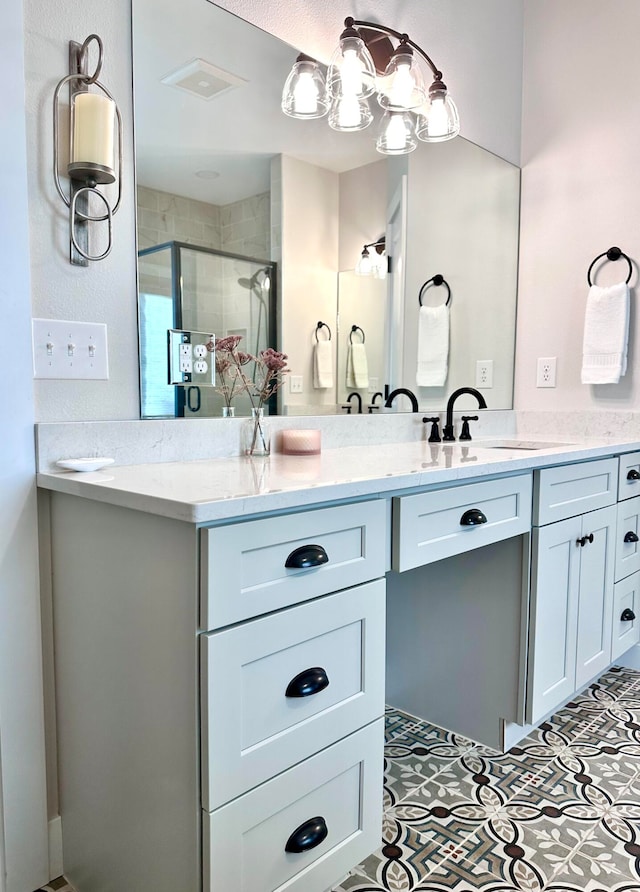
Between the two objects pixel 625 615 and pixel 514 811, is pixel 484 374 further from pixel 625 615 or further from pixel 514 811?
pixel 514 811

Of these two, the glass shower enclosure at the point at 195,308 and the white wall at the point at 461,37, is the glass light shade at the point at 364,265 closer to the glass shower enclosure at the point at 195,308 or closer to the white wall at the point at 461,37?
the glass shower enclosure at the point at 195,308

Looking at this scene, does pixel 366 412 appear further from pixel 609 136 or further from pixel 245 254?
pixel 609 136

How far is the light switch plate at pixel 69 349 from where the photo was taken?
1.27 m

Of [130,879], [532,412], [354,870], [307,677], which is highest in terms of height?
[532,412]

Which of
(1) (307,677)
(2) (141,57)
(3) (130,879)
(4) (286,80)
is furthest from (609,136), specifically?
(3) (130,879)

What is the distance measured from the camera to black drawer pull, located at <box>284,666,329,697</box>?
1.04 m

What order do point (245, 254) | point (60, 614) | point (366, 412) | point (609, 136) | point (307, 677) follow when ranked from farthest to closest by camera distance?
Result: point (609, 136) → point (366, 412) → point (245, 254) → point (60, 614) → point (307, 677)

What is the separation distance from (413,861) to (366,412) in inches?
47.2

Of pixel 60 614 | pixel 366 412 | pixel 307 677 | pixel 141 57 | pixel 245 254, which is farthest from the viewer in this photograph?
pixel 366 412

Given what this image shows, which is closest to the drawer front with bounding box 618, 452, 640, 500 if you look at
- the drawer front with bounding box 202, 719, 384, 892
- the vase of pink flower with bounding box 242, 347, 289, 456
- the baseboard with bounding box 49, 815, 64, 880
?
the vase of pink flower with bounding box 242, 347, 289, 456

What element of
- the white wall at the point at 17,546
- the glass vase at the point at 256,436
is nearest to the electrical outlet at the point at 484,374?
the glass vase at the point at 256,436

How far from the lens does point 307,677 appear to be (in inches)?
42.0

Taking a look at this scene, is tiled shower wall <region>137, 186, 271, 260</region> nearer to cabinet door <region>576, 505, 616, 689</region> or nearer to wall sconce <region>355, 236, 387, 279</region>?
wall sconce <region>355, 236, 387, 279</region>

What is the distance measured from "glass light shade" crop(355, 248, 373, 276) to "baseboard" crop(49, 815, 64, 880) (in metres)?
1.63
